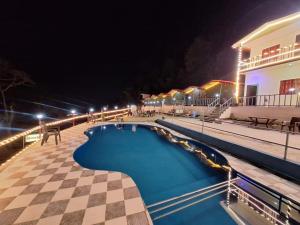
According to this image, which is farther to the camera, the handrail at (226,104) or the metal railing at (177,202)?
the handrail at (226,104)

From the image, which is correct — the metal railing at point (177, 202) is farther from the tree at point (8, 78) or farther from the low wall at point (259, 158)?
the tree at point (8, 78)

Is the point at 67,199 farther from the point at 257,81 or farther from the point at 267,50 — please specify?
the point at 267,50

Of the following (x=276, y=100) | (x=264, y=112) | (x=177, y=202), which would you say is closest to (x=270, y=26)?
(x=276, y=100)

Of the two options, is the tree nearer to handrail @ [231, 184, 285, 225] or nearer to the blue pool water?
the blue pool water

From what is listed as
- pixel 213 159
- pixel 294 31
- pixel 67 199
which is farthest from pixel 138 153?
pixel 294 31

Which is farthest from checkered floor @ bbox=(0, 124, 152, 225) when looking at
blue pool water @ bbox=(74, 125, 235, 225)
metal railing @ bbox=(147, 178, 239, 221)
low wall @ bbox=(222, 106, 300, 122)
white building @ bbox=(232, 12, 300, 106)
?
white building @ bbox=(232, 12, 300, 106)

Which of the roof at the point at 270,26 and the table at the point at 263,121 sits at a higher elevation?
the roof at the point at 270,26

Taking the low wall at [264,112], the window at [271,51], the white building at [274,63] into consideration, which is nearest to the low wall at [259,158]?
the low wall at [264,112]

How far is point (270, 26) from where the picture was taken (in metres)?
10.5

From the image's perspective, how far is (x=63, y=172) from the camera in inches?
153

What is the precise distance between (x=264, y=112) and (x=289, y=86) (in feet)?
8.26

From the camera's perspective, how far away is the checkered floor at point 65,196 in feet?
7.88

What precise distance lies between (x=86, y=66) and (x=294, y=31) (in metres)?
51.5

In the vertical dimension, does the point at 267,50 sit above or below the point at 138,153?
above
